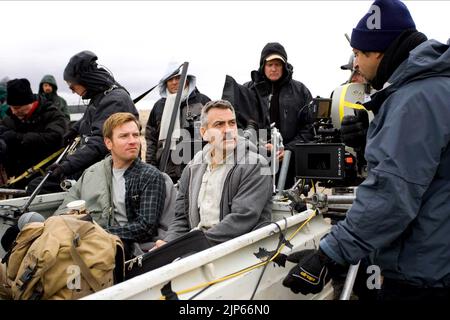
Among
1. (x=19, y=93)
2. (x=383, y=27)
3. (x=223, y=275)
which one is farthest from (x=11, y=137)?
(x=383, y=27)

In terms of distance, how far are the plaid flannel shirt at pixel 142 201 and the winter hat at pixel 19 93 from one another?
7.91ft

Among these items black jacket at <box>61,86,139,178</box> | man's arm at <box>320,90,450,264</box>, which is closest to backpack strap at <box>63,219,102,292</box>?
man's arm at <box>320,90,450,264</box>

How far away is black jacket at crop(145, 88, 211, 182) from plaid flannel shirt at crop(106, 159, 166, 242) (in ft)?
4.34

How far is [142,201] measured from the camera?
3100 mm

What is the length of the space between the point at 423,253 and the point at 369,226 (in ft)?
0.87

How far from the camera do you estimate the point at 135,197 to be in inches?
123

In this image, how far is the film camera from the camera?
2819 millimetres

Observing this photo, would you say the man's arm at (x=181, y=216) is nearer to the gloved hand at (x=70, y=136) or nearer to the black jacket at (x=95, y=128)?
the black jacket at (x=95, y=128)

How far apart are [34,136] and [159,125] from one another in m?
1.48

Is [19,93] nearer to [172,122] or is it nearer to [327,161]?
[172,122]

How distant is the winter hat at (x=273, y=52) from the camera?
14.2 ft
